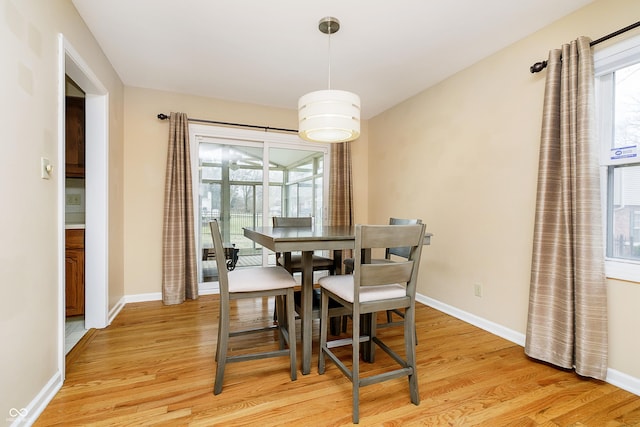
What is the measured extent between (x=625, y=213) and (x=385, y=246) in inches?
63.8

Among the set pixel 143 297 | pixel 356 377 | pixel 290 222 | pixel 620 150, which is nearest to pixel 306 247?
pixel 356 377

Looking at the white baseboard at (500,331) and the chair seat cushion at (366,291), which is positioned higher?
the chair seat cushion at (366,291)

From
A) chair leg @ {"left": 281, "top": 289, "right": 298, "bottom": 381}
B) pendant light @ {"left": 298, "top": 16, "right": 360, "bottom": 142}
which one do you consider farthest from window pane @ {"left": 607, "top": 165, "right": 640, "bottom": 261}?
chair leg @ {"left": 281, "top": 289, "right": 298, "bottom": 381}

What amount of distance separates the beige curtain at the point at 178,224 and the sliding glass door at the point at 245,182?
250 mm

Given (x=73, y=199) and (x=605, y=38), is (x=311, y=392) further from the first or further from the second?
(x=73, y=199)

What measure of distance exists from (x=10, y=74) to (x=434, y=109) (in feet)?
10.8

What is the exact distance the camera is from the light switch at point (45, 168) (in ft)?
5.21

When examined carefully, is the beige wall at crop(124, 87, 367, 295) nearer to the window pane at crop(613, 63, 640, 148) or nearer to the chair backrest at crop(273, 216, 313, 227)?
the chair backrest at crop(273, 216, 313, 227)

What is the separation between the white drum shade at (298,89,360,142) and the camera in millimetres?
1984

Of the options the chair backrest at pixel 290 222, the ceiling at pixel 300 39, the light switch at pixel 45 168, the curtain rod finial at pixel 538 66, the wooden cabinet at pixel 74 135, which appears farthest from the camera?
the chair backrest at pixel 290 222

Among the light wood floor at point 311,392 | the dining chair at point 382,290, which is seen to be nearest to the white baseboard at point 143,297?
the light wood floor at point 311,392

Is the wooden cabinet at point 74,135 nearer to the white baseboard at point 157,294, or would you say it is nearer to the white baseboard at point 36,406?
the white baseboard at point 157,294

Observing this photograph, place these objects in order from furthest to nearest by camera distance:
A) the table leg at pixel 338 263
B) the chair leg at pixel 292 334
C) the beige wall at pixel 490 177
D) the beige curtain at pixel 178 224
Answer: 1. the beige curtain at pixel 178 224
2. the table leg at pixel 338 263
3. the beige wall at pixel 490 177
4. the chair leg at pixel 292 334

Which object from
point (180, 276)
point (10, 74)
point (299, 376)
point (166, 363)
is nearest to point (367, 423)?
point (299, 376)
